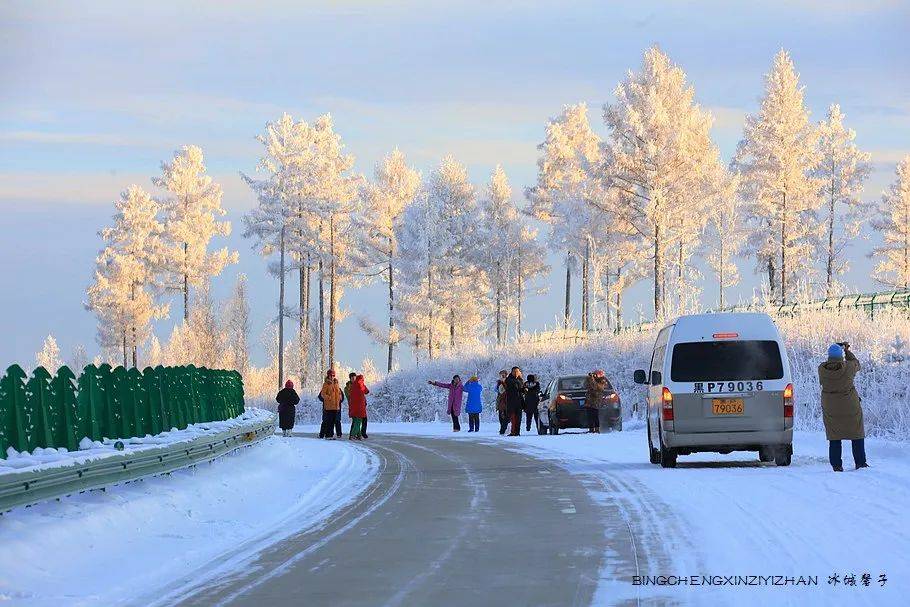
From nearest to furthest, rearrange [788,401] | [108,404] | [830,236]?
1. [108,404]
2. [788,401]
3. [830,236]

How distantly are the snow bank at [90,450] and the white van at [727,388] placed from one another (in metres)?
6.94

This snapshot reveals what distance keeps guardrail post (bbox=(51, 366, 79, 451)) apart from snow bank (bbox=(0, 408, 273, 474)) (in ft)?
0.72

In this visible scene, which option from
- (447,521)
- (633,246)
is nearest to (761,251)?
(633,246)

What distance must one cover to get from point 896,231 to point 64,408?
80.6 metres

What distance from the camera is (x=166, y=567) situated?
11398 mm

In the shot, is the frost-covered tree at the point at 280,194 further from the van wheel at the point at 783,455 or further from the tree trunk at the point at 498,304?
the van wheel at the point at 783,455

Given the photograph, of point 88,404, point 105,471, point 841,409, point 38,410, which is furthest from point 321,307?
point 105,471

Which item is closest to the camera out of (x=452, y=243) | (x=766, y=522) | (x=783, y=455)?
(x=766, y=522)

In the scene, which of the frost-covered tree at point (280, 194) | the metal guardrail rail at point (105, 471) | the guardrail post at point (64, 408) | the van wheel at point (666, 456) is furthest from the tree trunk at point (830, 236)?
the guardrail post at point (64, 408)

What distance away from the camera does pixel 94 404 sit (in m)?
17.7

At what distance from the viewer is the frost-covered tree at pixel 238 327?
9944 centimetres

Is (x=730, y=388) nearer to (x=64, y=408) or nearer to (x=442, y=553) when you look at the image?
(x=64, y=408)

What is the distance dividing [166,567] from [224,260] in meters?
86.2

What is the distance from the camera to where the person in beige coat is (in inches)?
773
